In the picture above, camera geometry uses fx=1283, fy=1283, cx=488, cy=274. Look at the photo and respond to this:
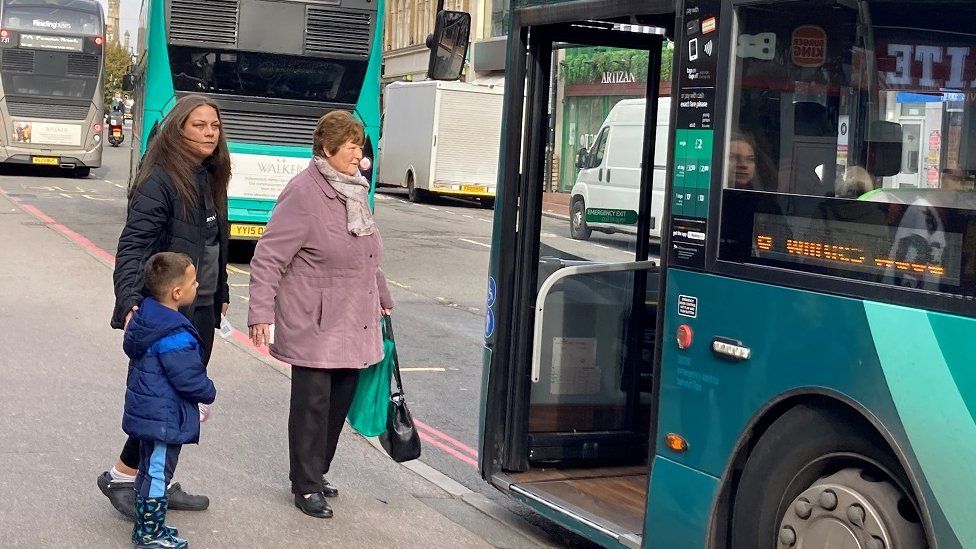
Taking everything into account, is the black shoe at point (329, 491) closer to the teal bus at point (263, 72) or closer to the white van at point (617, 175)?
the white van at point (617, 175)

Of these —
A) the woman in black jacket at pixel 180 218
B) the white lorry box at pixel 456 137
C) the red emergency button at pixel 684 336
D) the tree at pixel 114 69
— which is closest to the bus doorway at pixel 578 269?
the red emergency button at pixel 684 336

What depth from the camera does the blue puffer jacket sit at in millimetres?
4871

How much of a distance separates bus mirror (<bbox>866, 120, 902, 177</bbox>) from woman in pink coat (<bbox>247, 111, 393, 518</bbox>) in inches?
96.5

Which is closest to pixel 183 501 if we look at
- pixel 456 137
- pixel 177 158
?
pixel 177 158

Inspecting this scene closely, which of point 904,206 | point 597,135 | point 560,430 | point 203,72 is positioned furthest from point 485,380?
point 203,72

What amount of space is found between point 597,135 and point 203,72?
986cm

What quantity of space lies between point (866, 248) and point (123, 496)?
3.35 m

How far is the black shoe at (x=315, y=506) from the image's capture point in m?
5.68

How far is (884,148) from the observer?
367cm

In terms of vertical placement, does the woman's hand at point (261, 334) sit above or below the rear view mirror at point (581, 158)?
below

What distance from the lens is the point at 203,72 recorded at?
581 inches

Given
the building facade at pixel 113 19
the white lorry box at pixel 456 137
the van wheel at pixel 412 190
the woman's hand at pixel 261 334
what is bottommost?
the woman's hand at pixel 261 334

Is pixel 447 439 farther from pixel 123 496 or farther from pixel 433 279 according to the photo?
pixel 433 279

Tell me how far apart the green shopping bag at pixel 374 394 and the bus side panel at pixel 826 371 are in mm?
1700
